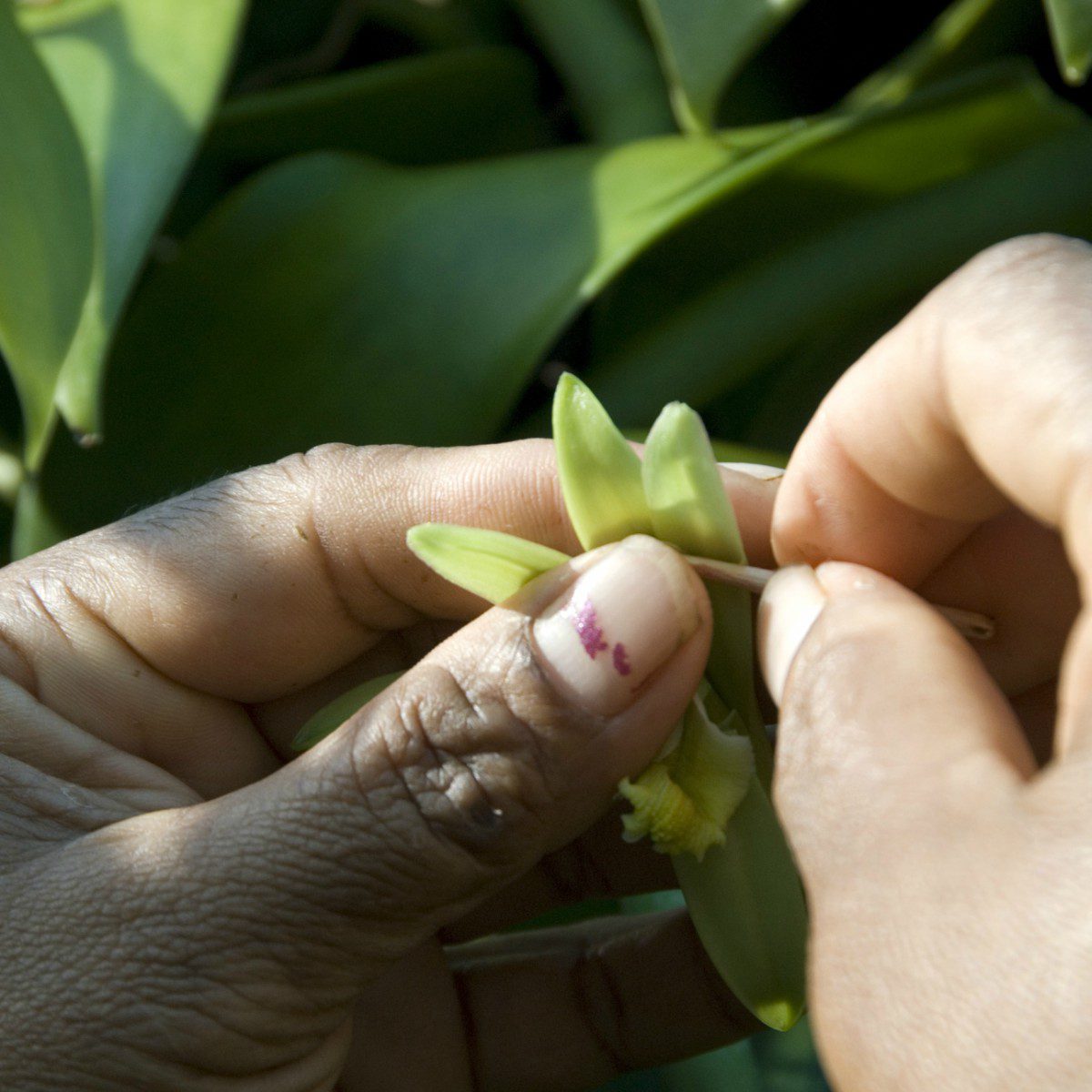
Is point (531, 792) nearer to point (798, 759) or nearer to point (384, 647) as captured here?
point (798, 759)

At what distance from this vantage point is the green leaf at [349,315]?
0.79m

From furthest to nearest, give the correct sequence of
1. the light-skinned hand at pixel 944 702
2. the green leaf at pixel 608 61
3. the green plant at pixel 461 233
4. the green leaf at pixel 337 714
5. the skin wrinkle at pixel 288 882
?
Result: the green leaf at pixel 608 61
the green plant at pixel 461 233
the green leaf at pixel 337 714
the skin wrinkle at pixel 288 882
the light-skinned hand at pixel 944 702

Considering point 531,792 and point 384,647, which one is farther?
point 384,647

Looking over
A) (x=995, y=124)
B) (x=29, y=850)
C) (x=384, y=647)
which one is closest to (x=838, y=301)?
(x=995, y=124)

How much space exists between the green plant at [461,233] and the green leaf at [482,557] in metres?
0.26

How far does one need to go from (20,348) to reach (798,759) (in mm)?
474

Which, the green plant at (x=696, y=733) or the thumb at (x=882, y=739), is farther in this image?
the green plant at (x=696, y=733)

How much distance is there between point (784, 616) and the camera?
50 centimetres

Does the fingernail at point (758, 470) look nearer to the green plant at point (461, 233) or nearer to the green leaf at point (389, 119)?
the green plant at point (461, 233)

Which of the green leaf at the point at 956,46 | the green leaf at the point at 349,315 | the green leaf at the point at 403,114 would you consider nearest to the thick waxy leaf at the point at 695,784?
the green leaf at the point at 349,315

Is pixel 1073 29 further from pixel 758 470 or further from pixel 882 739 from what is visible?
pixel 882 739

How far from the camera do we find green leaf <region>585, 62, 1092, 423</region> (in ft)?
2.66

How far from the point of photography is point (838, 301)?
85cm

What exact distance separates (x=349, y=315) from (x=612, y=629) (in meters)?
0.40
